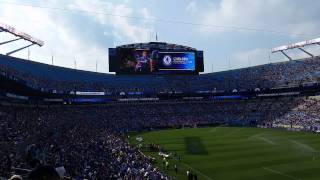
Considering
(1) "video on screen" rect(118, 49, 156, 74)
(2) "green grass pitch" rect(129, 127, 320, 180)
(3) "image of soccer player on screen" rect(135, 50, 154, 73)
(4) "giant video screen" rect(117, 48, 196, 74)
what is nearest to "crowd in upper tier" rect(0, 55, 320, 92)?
(1) "video on screen" rect(118, 49, 156, 74)

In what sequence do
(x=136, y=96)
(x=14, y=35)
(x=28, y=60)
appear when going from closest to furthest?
1. (x=14, y=35)
2. (x=28, y=60)
3. (x=136, y=96)

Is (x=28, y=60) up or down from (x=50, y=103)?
up

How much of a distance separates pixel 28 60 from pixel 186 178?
206 feet

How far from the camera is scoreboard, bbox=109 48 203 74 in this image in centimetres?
7806

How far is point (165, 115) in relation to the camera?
8831 cm

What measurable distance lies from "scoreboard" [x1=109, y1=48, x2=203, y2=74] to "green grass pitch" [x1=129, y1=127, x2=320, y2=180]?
22139mm

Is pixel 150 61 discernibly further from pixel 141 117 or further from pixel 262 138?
pixel 262 138

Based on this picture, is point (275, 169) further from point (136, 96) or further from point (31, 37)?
point (136, 96)

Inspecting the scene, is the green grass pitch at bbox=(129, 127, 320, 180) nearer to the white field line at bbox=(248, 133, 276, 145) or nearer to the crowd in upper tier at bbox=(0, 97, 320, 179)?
the white field line at bbox=(248, 133, 276, 145)

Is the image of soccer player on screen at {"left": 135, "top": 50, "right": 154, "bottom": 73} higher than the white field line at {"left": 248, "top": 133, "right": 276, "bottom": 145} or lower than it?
higher

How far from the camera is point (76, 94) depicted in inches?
3447

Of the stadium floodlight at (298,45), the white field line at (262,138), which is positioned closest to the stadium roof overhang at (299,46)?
the stadium floodlight at (298,45)

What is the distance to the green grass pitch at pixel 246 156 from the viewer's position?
31.6 m

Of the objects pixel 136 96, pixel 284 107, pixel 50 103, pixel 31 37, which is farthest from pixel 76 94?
pixel 284 107
